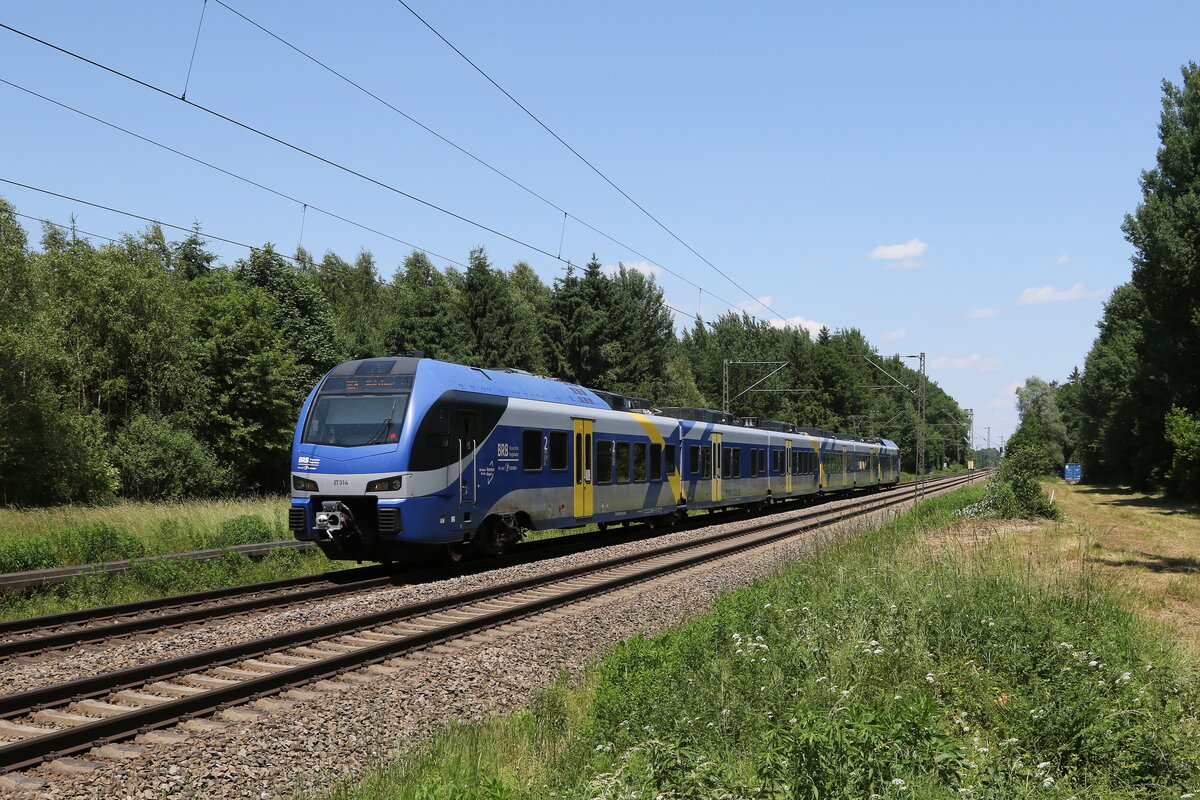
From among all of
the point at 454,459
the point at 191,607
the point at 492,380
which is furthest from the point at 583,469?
the point at 191,607

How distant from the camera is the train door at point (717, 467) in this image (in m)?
28.4

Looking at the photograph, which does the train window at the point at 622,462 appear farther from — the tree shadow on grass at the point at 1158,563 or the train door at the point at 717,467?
the tree shadow on grass at the point at 1158,563

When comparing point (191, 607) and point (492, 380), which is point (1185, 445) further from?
point (191, 607)

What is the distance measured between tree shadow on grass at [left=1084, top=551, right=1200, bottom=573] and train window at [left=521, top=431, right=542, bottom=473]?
10103 mm

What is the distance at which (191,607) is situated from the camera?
12422mm

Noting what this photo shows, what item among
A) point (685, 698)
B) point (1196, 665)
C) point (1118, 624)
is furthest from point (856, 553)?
point (685, 698)

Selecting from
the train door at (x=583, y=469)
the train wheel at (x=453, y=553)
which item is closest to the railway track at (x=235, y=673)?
the train wheel at (x=453, y=553)

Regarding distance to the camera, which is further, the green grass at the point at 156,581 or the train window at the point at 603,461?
the train window at the point at 603,461

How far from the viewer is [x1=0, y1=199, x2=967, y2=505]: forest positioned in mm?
32156

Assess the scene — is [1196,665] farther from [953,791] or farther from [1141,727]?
[953,791]

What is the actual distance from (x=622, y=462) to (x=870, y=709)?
1568 centimetres

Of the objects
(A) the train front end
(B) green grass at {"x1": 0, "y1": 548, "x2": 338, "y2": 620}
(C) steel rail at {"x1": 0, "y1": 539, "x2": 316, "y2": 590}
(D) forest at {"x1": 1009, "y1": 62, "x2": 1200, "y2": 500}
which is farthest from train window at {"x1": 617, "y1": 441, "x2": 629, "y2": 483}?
(D) forest at {"x1": 1009, "y1": 62, "x2": 1200, "y2": 500}

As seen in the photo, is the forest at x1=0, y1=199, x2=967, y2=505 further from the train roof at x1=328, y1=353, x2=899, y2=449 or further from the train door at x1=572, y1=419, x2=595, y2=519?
the train door at x1=572, y1=419, x2=595, y2=519

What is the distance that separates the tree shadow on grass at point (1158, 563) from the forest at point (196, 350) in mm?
13738
